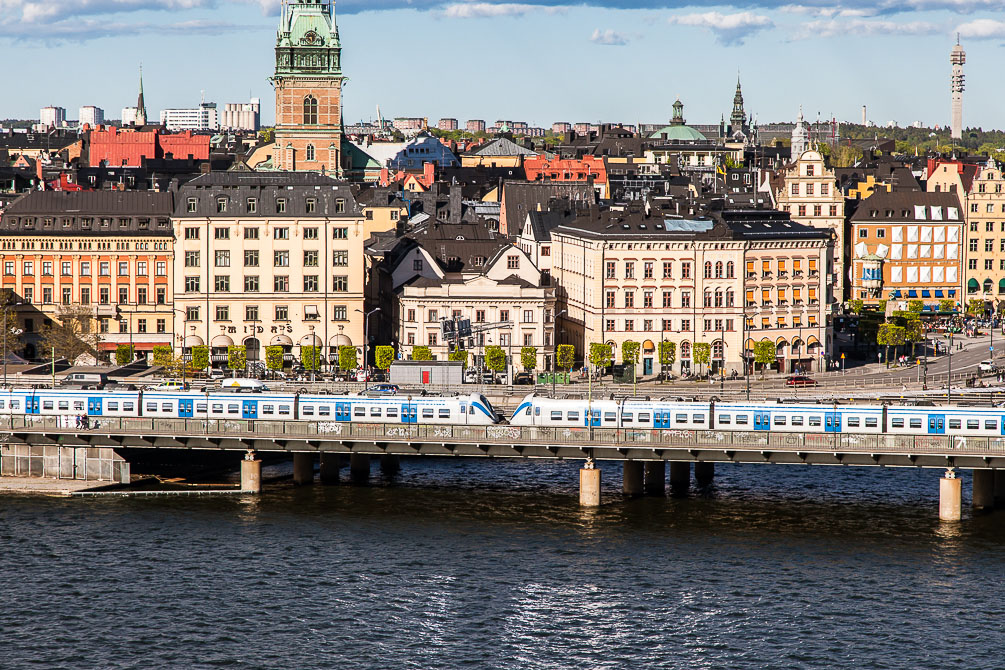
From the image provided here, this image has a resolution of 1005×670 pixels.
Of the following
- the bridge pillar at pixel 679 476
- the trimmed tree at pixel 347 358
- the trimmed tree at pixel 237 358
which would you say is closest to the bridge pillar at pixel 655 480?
the bridge pillar at pixel 679 476

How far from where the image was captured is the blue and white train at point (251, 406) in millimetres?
104000

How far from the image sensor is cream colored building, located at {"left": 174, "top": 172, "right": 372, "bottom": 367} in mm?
141625

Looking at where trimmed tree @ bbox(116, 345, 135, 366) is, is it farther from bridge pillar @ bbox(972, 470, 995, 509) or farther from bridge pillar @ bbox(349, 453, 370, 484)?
bridge pillar @ bbox(972, 470, 995, 509)

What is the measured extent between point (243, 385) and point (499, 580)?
4329 centimetres

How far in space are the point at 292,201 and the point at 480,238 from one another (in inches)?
853

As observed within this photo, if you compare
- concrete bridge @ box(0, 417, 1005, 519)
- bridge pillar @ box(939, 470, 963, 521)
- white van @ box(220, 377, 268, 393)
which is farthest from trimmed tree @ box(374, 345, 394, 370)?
bridge pillar @ box(939, 470, 963, 521)

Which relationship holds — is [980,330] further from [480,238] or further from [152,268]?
[152,268]

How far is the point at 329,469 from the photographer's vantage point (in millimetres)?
106875

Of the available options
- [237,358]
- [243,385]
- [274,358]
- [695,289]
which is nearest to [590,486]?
[243,385]

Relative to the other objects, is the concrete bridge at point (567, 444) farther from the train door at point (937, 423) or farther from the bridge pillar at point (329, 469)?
the train door at point (937, 423)

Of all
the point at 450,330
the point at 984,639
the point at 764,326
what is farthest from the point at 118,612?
the point at 764,326

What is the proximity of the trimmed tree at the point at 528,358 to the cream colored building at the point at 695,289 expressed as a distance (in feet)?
22.4

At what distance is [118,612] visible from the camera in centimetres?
7756

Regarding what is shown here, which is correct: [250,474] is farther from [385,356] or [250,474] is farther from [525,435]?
[385,356]
